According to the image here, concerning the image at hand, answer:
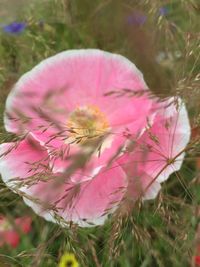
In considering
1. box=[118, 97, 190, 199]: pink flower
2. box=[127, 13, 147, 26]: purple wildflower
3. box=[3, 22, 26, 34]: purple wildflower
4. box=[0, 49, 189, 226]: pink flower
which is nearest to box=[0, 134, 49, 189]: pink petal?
box=[0, 49, 189, 226]: pink flower

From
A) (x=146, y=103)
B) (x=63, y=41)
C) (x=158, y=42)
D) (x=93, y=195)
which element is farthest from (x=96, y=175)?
(x=63, y=41)

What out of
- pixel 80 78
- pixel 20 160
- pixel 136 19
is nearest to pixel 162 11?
pixel 136 19

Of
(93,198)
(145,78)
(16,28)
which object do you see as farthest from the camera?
(16,28)

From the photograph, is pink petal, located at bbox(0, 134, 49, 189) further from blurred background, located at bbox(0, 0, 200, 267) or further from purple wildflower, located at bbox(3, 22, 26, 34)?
purple wildflower, located at bbox(3, 22, 26, 34)

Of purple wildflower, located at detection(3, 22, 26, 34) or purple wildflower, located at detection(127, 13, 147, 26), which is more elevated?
purple wildflower, located at detection(127, 13, 147, 26)

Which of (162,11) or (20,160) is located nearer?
(20,160)

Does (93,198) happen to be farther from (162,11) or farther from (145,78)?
(162,11)

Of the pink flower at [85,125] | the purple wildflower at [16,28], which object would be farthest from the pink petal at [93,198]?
the purple wildflower at [16,28]
